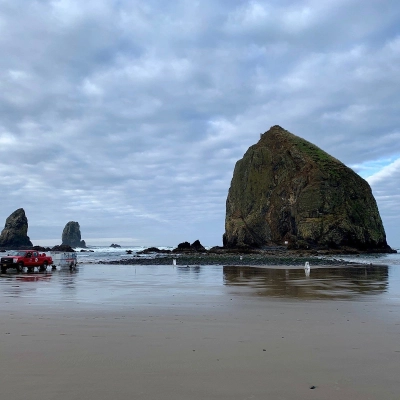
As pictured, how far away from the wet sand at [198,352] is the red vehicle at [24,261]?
20.6 metres

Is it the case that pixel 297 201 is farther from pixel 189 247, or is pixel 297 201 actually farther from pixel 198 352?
pixel 198 352

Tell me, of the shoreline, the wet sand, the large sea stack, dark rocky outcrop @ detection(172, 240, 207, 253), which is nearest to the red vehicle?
the shoreline

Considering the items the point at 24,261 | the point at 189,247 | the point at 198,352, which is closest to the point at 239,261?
the point at 24,261

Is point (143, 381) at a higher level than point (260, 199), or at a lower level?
lower

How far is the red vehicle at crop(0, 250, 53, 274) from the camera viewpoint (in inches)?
1182

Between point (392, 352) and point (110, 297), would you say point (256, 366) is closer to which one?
point (392, 352)

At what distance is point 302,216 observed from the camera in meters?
97.6

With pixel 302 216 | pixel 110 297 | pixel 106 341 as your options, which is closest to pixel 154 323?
pixel 106 341

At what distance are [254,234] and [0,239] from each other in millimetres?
82655

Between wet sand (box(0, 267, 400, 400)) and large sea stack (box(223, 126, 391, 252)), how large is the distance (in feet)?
278

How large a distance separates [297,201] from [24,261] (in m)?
80.9

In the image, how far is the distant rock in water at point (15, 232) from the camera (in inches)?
4941

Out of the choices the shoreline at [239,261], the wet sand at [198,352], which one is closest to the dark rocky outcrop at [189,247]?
the shoreline at [239,261]

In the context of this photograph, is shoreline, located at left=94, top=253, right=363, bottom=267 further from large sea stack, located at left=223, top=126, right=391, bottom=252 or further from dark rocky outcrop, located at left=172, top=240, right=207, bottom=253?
large sea stack, located at left=223, top=126, right=391, bottom=252
